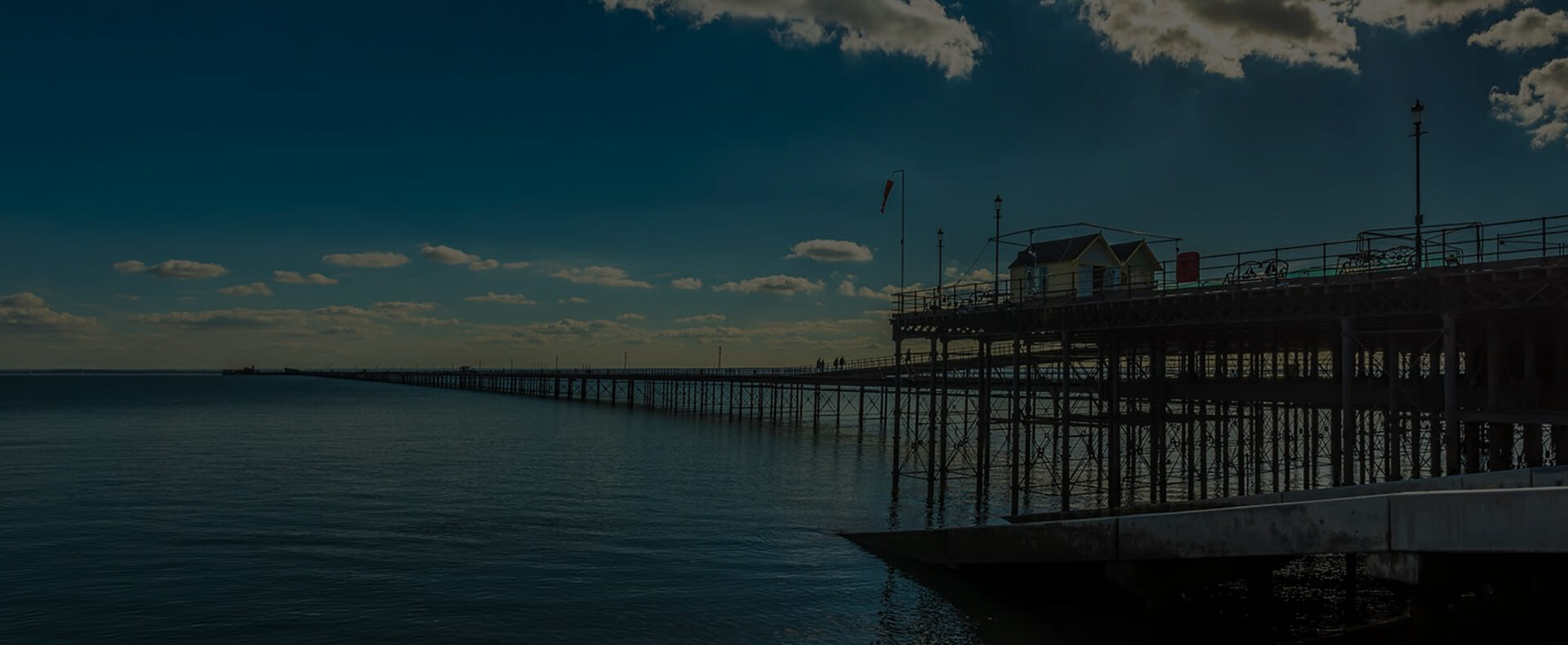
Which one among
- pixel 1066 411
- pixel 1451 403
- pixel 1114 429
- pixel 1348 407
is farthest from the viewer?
pixel 1114 429

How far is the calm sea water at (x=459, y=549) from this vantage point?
798 inches

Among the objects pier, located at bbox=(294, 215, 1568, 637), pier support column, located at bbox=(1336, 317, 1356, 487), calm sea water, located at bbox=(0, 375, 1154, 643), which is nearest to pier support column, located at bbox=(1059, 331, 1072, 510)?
pier, located at bbox=(294, 215, 1568, 637)

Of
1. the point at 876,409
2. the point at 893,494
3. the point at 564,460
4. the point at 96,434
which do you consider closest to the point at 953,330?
the point at 893,494

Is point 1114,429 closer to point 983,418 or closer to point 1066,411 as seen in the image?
point 1066,411

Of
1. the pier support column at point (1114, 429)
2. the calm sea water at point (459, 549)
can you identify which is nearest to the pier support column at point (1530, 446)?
the pier support column at point (1114, 429)

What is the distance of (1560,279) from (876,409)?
373 feet

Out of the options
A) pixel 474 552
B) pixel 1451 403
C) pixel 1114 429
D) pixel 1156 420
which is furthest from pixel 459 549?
pixel 1451 403

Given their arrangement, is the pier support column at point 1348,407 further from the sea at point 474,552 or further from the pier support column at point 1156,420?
the pier support column at point 1156,420

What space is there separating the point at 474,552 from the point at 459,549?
64 centimetres

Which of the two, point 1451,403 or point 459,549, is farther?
point 459,549

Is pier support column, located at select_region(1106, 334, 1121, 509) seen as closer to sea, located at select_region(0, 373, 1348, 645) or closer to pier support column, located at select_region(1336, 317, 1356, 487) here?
sea, located at select_region(0, 373, 1348, 645)

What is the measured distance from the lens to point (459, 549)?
28172 millimetres

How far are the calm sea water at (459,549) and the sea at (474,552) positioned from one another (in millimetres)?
108

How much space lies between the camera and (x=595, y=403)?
13712 centimetres
